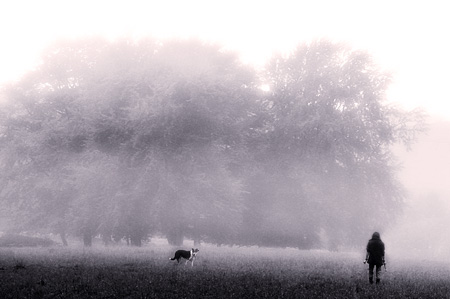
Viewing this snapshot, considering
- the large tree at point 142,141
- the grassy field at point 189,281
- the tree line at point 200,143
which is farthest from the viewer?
the tree line at point 200,143

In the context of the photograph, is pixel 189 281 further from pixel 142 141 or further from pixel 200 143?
pixel 200 143

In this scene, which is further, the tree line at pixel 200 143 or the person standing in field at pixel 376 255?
the tree line at pixel 200 143

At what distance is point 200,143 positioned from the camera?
29.1 metres

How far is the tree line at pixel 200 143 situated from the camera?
91.6 feet

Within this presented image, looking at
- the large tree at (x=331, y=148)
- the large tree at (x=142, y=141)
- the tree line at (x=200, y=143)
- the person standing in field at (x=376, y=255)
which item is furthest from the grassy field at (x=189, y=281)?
the large tree at (x=331, y=148)

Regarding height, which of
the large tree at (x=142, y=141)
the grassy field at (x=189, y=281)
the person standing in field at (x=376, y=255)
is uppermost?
the large tree at (x=142, y=141)

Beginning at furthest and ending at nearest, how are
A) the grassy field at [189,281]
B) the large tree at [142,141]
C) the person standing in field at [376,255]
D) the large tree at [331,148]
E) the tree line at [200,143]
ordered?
1. the large tree at [331,148]
2. the tree line at [200,143]
3. the large tree at [142,141]
4. the person standing in field at [376,255]
5. the grassy field at [189,281]

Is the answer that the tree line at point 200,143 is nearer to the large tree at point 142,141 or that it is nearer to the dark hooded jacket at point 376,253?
the large tree at point 142,141

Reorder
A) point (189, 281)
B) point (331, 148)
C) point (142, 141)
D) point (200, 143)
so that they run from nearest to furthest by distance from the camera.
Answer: point (189, 281)
point (142, 141)
point (200, 143)
point (331, 148)

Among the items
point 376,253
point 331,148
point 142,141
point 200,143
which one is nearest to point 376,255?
point 376,253

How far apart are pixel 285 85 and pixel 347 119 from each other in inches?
223

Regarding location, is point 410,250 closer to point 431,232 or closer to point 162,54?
point 431,232

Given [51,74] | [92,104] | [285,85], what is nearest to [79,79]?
[51,74]

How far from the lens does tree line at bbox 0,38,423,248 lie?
1099 inches
